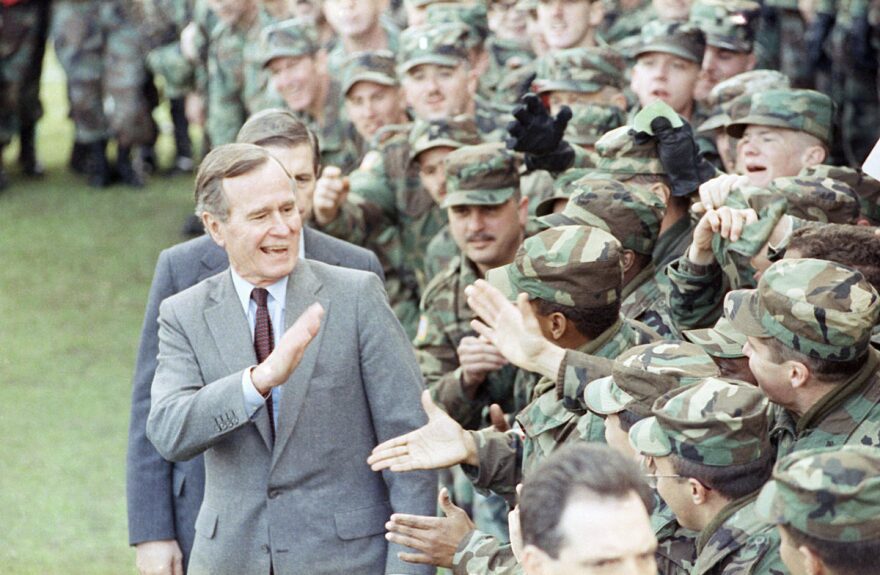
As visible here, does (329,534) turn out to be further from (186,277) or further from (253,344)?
(186,277)

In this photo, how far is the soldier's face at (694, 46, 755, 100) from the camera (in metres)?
7.33

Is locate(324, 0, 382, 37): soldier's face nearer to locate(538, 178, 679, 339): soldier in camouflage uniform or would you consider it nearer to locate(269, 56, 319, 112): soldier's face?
locate(269, 56, 319, 112): soldier's face

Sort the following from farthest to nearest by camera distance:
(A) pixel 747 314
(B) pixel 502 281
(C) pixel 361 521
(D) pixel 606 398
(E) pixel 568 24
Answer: (E) pixel 568 24 < (B) pixel 502 281 < (C) pixel 361 521 < (A) pixel 747 314 < (D) pixel 606 398

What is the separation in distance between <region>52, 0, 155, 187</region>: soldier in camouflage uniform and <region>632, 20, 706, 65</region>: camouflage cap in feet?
19.2

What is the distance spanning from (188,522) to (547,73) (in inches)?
133

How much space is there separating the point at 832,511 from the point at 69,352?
6.68 metres

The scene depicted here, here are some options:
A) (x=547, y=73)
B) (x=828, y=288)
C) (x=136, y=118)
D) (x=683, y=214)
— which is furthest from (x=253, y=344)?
(x=136, y=118)

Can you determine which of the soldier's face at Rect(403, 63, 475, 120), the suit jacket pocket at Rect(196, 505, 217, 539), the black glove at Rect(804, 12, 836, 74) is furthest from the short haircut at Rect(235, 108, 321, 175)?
the black glove at Rect(804, 12, 836, 74)

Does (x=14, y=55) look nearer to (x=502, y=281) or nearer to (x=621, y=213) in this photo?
(x=621, y=213)

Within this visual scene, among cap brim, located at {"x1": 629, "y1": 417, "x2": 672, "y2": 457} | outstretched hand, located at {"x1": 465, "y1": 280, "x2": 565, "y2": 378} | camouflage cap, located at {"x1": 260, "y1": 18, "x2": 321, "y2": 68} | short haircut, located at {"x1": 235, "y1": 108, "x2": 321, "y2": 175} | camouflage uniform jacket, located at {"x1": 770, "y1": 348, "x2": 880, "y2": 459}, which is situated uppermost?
cap brim, located at {"x1": 629, "y1": 417, "x2": 672, "y2": 457}

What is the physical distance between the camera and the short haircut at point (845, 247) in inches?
155

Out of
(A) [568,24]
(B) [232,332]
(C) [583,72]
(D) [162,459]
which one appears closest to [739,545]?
(B) [232,332]

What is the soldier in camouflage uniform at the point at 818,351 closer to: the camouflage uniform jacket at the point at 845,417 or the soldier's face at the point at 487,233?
the camouflage uniform jacket at the point at 845,417

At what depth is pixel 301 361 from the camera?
363cm
